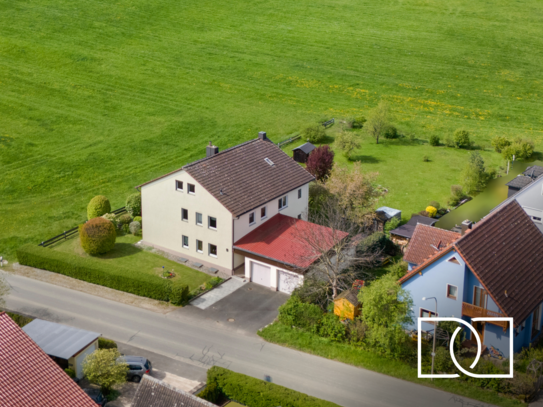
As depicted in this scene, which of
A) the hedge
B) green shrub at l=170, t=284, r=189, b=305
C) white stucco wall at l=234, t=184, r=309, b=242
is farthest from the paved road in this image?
white stucco wall at l=234, t=184, r=309, b=242

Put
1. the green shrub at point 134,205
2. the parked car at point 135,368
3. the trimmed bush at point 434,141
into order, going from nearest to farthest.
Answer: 1. the parked car at point 135,368
2. the green shrub at point 134,205
3. the trimmed bush at point 434,141

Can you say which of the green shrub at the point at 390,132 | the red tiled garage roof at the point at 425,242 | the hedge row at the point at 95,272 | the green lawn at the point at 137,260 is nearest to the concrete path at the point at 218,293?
the green lawn at the point at 137,260

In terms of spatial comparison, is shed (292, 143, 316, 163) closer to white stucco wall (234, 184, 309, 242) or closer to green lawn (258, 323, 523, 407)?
white stucco wall (234, 184, 309, 242)

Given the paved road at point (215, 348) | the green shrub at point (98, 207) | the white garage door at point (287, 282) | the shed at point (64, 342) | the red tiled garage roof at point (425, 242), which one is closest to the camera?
the paved road at point (215, 348)

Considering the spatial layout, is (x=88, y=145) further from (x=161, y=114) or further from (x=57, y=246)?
(x=57, y=246)

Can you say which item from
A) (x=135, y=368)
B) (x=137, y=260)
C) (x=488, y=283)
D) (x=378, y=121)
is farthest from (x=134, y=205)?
(x=378, y=121)

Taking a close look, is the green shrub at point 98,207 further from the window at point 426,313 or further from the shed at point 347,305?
the window at point 426,313
